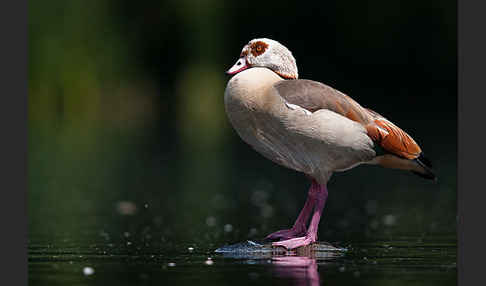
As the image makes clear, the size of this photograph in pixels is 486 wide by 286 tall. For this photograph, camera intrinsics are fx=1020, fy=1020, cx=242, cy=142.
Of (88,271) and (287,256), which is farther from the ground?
(287,256)

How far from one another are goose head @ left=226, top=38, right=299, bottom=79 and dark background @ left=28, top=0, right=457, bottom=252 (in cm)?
222

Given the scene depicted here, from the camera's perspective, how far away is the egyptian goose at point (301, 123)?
10430 millimetres

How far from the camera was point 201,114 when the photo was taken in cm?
4038

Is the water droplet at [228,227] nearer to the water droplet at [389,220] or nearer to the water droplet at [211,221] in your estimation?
the water droplet at [211,221]

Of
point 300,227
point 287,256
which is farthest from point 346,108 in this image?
point 287,256

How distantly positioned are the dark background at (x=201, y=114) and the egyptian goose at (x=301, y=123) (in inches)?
62.9

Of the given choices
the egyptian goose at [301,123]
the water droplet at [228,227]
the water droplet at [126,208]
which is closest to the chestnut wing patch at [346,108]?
the egyptian goose at [301,123]

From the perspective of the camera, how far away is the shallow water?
859 centimetres

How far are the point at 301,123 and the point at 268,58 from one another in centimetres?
90

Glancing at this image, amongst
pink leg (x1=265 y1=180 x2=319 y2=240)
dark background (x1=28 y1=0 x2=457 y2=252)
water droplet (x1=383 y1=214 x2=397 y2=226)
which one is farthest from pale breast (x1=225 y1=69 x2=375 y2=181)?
water droplet (x1=383 y1=214 x2=397 y2=226)

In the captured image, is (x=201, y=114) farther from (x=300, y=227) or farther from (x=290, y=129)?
(x=290, y=129)

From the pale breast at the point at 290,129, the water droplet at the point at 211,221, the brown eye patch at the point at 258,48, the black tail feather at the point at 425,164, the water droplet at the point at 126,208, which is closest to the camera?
the pale breast at the point at 290,129

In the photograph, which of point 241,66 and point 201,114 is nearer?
point 241,66

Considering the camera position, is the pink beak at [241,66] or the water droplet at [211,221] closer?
the pink beak at [241,66]
